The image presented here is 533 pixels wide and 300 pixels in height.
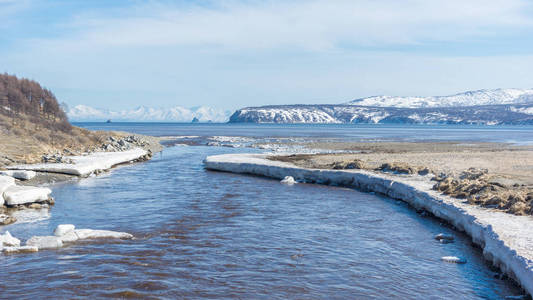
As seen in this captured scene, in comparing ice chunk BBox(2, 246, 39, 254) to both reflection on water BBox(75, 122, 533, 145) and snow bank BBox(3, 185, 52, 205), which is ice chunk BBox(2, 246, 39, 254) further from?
reflection on water BBox(75, 122, 533, 145)

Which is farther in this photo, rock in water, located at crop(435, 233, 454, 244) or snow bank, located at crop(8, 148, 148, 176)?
snow bank, located at crop(8, 148, 148, 176)

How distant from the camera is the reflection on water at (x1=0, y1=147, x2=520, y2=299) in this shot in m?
10.5

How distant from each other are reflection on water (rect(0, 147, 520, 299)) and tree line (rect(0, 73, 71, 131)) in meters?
27.4

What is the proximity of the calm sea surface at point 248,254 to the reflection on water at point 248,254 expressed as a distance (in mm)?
31

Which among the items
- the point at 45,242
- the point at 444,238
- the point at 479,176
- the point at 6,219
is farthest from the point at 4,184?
the point at 479,176

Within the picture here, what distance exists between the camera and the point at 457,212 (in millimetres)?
15711

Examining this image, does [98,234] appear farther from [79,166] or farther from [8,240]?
[79,166]

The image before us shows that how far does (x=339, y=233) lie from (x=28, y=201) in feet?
42.2

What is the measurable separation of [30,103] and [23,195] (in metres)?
34.9

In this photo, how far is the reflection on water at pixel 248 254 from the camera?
1047 cm

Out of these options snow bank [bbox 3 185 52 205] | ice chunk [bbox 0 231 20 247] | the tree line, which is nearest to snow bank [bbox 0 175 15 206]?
snow bank [bbox 3 185 52 205]

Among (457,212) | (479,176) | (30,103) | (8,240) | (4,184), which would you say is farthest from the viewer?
(30,103)

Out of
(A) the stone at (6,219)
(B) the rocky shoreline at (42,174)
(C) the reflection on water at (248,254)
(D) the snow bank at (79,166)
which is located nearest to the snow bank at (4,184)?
(B) the rocky shoreline at (42,174)

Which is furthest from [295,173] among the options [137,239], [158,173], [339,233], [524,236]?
[524,236]
